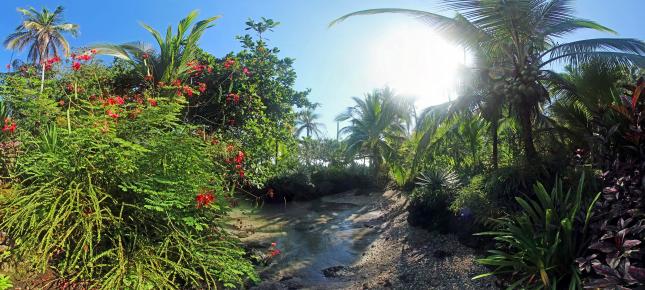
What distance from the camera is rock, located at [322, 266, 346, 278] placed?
7.83m

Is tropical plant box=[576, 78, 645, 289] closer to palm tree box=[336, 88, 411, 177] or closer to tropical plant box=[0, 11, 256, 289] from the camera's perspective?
tropical plant box=[0, 11, 256, 289]

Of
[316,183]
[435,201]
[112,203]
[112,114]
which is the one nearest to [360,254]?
[435,201]

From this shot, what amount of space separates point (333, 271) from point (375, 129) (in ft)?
58.9

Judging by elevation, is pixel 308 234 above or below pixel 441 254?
below

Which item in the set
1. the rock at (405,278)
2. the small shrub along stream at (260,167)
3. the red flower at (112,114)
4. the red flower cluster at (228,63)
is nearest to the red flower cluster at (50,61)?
the small shrub along stream at (260,167)

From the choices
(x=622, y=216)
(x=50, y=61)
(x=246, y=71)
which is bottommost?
(x=622, y=216)

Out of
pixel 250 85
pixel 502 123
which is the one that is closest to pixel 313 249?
pixel 250 85

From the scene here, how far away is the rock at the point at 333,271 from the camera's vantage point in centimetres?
783

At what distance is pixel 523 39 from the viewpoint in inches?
326

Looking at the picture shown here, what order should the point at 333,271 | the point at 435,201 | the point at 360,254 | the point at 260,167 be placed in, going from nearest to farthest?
the point at 260,167 < the point at 333,271 < the point at 360,254 < the point at 435,201

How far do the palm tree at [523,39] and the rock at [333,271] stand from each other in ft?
14.9

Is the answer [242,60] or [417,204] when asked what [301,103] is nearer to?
[242,60]

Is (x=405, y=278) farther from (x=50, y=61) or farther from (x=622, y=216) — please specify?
(x=50, y=61)

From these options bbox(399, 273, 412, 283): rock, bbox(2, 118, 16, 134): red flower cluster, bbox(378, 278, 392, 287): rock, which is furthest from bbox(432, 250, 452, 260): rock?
bbox(2, 118, 16, 134): red flower cluster
